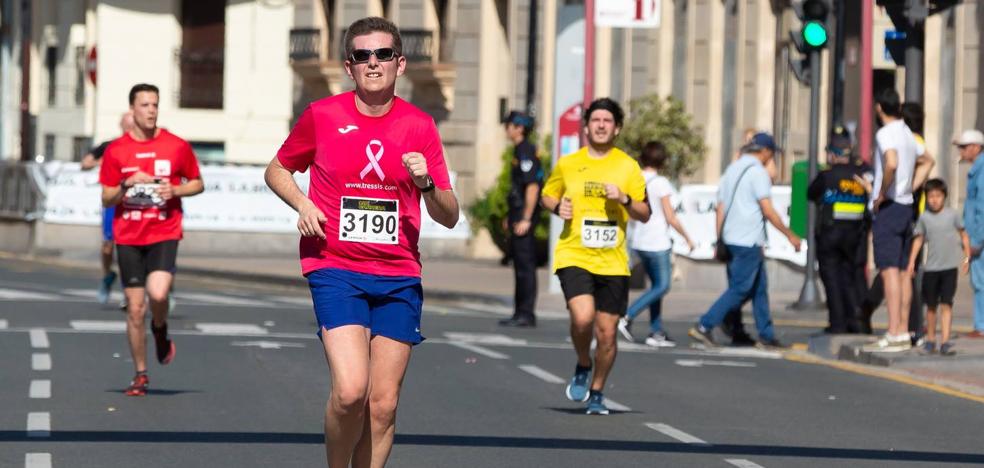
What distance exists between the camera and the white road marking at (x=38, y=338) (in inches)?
663

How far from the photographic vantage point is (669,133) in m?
32.1

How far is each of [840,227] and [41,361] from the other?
656 cm

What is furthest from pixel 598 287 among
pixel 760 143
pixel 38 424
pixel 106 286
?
pixel 106 286

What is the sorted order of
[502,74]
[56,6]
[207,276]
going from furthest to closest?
[56,6]
[502,74]
[207,276]

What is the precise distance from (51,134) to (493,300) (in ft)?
116

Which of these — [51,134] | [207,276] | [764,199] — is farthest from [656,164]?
[51,134]

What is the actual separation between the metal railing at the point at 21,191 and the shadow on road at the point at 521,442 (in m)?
22.9

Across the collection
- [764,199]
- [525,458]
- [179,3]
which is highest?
[179,3]

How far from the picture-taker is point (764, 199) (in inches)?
717

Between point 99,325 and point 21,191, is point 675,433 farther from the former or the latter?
point 21,191

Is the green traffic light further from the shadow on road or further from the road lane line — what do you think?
the shadow on road

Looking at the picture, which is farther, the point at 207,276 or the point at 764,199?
the point at 207,276

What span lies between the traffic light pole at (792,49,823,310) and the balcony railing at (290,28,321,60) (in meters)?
21.9

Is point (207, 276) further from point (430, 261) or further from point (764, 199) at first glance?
point (764, 199)
